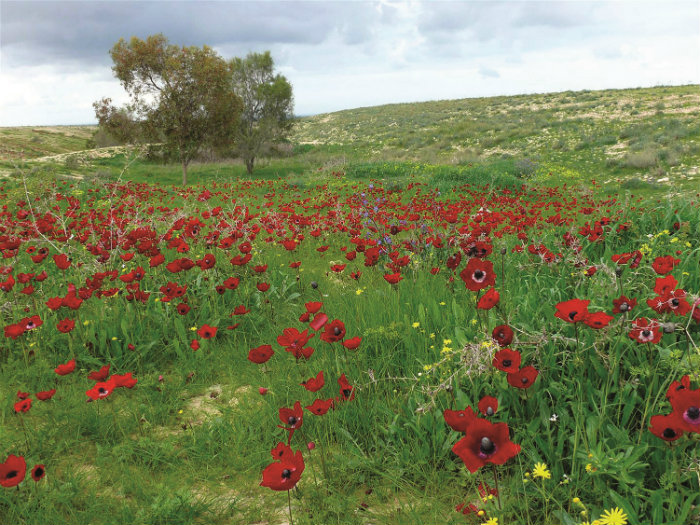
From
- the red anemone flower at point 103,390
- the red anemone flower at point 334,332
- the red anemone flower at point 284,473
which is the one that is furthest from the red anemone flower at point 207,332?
the red anemone flower at point 284,473

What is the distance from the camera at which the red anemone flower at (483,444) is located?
1.33m

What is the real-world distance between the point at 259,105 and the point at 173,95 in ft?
25.2

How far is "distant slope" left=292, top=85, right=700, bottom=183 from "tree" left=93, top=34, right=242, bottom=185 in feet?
32.9

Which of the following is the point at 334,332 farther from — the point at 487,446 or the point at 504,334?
the point at 487,446

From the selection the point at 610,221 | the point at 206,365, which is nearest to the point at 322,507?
the point at 206,365

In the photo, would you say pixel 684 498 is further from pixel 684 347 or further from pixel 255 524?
pixel 255 524

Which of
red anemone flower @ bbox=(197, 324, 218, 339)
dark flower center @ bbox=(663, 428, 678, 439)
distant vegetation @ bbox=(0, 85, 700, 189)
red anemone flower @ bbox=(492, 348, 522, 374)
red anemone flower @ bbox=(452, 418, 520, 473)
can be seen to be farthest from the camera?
distant vegetation @ bbox=(0, 85, 700, 189)

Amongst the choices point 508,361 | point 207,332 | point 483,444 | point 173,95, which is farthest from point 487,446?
point 173,95

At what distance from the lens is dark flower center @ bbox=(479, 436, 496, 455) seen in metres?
1.34

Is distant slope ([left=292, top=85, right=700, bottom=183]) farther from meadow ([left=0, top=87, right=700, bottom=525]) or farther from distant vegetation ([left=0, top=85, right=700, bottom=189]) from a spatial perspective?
meadow ([left=0, top=87, right=700, bottom=525])

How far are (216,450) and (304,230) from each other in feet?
16.2

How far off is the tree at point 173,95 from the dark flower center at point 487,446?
21514mm

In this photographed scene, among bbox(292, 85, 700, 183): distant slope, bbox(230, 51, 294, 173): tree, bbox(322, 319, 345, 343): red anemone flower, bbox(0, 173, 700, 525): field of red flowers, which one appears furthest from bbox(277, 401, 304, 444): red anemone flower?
bbox(230, 51, 294, 173): tree

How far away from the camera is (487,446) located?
52.8 inches
